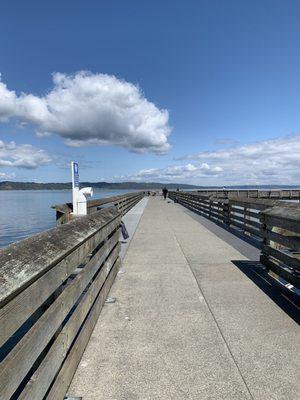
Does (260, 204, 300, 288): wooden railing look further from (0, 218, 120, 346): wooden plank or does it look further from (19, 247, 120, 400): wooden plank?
(0, 218, 120, 346): wooden plank

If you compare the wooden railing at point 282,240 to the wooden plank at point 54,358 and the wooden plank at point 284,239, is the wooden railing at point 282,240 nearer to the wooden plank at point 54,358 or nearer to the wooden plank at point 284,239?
the wooden plank at point 284,239

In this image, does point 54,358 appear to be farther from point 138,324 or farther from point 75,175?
point 75,175

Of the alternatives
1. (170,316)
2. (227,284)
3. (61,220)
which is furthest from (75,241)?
(227,284)

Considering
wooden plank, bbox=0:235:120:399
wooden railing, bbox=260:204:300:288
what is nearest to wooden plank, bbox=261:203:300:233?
wooden railing, bbox=260:204:300:288

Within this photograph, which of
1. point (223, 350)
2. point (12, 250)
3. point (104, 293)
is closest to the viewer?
point (12, 250)

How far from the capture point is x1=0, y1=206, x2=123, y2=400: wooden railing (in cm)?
209

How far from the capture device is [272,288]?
263 inches

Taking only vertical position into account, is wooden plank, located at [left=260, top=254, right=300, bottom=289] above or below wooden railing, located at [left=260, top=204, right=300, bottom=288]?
below

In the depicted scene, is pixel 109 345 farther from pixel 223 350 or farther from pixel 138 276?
pixel 138 276

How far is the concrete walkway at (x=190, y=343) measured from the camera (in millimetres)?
3436

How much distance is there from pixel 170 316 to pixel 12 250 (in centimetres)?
335

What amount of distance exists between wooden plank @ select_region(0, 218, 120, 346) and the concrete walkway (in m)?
1.05

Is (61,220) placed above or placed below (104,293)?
above

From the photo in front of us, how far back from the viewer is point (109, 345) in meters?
4.35
